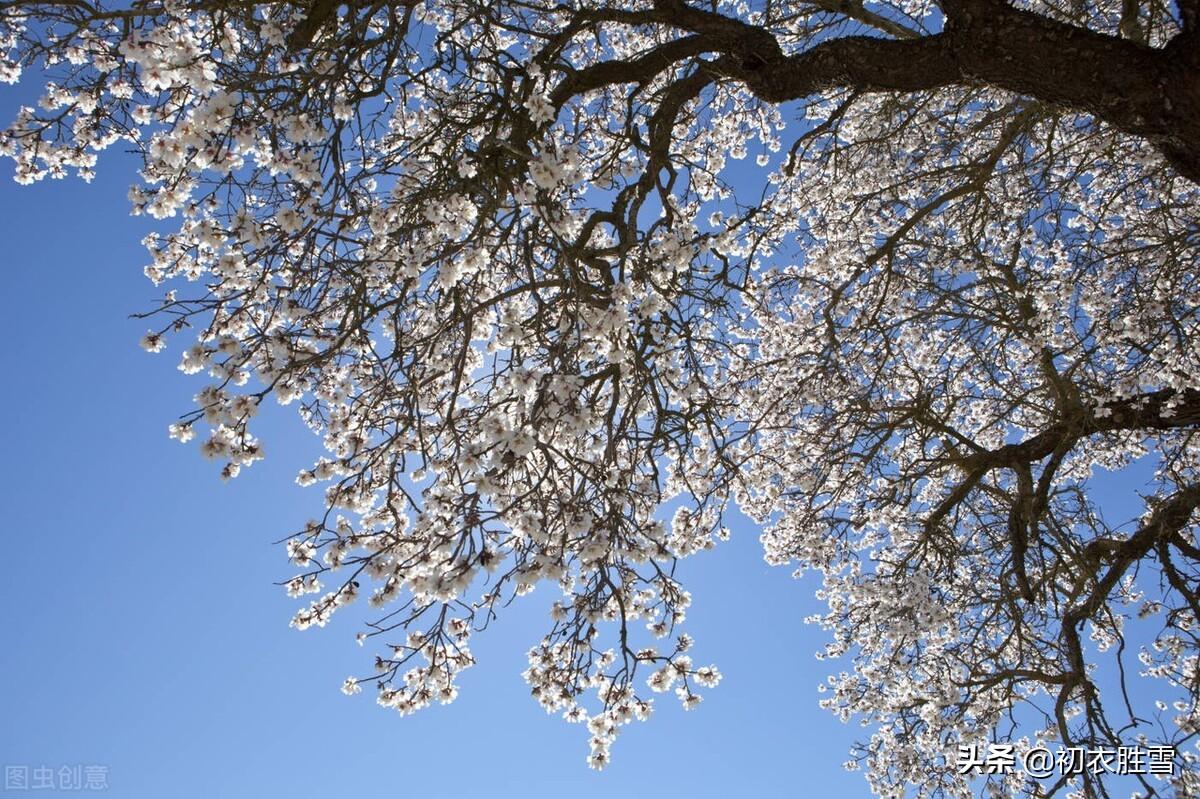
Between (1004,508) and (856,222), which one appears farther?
(856,222)

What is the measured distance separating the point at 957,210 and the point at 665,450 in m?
3.73

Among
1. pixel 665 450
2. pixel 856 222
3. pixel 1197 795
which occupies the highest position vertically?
pixel 856 222

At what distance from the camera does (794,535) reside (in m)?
7.30

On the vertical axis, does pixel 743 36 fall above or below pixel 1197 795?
above

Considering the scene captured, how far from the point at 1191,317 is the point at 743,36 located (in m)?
3.36

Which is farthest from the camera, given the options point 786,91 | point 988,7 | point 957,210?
point 957,210

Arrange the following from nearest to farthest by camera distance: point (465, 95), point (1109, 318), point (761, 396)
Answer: point (465, 95)
point (1109, 318)
point (761, 396)

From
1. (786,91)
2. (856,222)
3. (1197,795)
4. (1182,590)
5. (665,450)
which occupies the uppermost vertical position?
(856,222)

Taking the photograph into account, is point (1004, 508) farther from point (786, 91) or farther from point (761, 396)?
point (786, 91)

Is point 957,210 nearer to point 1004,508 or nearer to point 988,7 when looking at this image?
point 1004,508

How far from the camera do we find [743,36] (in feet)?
13.7

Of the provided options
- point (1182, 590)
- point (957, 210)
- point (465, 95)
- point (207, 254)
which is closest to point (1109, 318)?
point (957, 210)

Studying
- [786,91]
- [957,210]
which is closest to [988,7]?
[786,91]

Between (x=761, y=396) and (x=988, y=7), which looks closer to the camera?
(x=988, y=7)
